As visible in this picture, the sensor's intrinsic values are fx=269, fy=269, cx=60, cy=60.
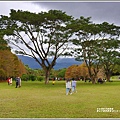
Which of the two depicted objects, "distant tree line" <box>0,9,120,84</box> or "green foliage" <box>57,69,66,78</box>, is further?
"green foliage" <box>57,69,66,78</box>

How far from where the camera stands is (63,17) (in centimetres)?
2822

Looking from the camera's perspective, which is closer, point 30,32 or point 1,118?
point 1,118

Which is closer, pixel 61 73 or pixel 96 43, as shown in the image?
pixel 96 43

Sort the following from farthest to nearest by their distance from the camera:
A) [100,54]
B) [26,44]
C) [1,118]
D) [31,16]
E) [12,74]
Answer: [12,74] → [100,54] → [26,44] → [31,16] → [1,118]

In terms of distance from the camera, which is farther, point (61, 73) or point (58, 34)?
point (61, 73)

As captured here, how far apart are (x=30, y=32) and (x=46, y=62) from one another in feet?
13.0

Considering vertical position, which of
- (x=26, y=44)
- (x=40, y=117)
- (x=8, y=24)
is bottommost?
(x=40, y=117)

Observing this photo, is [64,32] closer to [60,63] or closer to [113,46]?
[60,63]

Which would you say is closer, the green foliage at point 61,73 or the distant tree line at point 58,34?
the distant tree line at point 58,34

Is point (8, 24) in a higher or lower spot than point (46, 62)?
higher

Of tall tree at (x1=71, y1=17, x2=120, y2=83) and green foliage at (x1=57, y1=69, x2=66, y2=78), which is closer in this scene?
tall tree at (x1=71, y1=17, x2=120, y2=83)

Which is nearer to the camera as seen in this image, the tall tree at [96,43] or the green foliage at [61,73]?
the tall tree at [96,43]

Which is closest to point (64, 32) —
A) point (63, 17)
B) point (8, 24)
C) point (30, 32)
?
point (63, 17)

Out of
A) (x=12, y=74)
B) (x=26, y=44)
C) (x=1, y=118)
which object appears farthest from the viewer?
(x=12, y=74)
